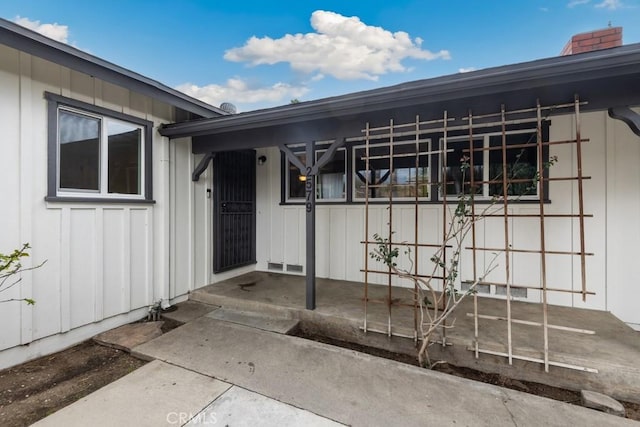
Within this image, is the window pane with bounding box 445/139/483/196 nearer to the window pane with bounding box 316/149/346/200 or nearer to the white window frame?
the window pane with bounding box 316/149/346/200

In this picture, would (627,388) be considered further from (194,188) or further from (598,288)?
(194,188)

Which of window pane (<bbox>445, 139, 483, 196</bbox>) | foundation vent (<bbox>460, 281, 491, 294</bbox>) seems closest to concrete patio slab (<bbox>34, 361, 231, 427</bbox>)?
foundation vent (<bbox>460, 281, 491, 294</bbox>)

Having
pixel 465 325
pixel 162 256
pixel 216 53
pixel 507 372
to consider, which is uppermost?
pixel 216 53

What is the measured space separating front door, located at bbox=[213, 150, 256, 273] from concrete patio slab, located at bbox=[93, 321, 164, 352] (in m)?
1.47

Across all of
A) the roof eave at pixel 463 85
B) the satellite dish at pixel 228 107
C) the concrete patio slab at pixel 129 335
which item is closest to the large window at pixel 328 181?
the satellite dish at pixel 228 107

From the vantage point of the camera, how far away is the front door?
15.4 feet

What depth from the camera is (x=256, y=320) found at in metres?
3.47

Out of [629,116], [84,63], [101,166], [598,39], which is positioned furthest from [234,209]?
[598,39]

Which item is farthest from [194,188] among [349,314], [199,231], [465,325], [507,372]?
[507,372]

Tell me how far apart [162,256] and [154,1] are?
5.16 metres

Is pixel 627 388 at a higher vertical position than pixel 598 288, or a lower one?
lower

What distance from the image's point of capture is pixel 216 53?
7.92 metres

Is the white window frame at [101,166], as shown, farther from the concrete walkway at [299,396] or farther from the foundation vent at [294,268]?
the foundation vent at [294,268]

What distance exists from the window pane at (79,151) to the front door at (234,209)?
68.1 inches
